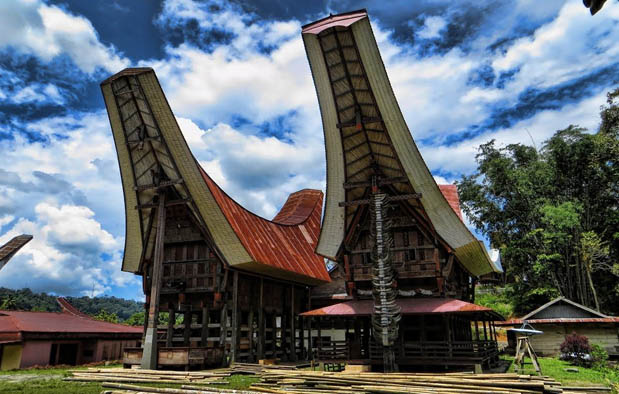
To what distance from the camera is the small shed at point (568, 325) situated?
76.0 ft

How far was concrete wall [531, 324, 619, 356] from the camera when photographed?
23.2 meters

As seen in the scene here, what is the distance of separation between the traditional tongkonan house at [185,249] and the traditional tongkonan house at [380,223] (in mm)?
3630

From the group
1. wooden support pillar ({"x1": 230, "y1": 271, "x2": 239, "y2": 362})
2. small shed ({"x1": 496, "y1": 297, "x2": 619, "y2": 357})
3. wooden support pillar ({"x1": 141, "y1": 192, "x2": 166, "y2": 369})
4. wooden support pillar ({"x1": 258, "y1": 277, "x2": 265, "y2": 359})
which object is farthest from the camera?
small shed ({"x1": 496, "y1": 297, "x2": 619, "y2": 357})

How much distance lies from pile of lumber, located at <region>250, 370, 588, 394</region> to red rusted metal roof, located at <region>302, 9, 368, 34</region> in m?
10.4

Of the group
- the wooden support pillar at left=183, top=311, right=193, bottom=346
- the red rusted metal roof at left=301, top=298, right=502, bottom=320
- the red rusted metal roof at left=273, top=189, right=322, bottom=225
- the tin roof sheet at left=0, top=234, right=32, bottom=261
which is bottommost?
the wooden support pillar at left=183, top=311, right=193, bottom=346

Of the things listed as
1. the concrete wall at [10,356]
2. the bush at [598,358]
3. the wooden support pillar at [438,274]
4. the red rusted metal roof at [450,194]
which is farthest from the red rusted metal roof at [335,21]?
the concrete wall at [10,356]

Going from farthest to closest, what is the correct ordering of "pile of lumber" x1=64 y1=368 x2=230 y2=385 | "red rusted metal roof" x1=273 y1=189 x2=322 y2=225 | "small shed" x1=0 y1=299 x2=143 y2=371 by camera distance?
"red rusted metal roof" x1=273 y1=189 x2=322 y2=225 → "small shed" x1=0 y1=299 x2=143 y2=371 → "pile of lumber" x1=64 y1=368 x2=230 y2=385

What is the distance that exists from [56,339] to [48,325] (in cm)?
78

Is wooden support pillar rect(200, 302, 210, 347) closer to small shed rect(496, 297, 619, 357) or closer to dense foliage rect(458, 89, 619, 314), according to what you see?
small shed rect(496, 297, 619, 357)

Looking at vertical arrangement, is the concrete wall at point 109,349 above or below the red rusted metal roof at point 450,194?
below

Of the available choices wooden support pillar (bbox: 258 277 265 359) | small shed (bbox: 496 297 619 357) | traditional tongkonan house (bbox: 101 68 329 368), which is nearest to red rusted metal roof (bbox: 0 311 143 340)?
traditional tongkonan house (bbox: 101 68 329 368)

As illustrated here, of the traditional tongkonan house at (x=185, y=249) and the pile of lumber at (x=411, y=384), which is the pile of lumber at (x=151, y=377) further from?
the traditional tongkonan house at (x=185, y=249)

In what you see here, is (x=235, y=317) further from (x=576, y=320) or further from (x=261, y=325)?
(x=576, y=320)

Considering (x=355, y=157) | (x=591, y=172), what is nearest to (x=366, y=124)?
(x=355, y=157)
